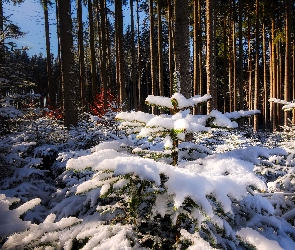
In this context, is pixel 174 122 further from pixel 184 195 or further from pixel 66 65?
pixel 66 65

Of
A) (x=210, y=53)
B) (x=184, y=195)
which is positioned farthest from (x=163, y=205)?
(x=210, y=53)

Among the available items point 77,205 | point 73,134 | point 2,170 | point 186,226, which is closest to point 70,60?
point 73,134

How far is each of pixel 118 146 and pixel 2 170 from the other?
10.6ft

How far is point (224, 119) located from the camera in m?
1.52

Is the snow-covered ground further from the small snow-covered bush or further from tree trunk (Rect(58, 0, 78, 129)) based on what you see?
tree trunk (Rect(58, 0, 78, 129))

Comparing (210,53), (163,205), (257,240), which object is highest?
(210,53)

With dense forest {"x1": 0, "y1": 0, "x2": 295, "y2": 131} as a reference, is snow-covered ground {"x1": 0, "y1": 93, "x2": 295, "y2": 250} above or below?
below

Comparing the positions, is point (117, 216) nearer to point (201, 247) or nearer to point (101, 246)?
point (101, 246)

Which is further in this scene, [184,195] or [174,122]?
[174,122]

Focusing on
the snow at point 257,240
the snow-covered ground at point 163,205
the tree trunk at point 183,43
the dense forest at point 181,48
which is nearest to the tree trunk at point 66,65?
the dense forest at point 181,48

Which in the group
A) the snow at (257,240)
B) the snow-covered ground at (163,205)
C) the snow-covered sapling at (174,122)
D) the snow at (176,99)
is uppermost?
the snow at (176,99)

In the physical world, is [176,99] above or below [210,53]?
below

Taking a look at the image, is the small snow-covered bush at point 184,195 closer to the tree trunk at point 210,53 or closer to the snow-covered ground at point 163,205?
the snow-covered ground at point 163,205

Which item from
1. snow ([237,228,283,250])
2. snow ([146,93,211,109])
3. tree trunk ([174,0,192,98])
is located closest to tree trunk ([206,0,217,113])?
tree trunk ([174,0,192,98])
